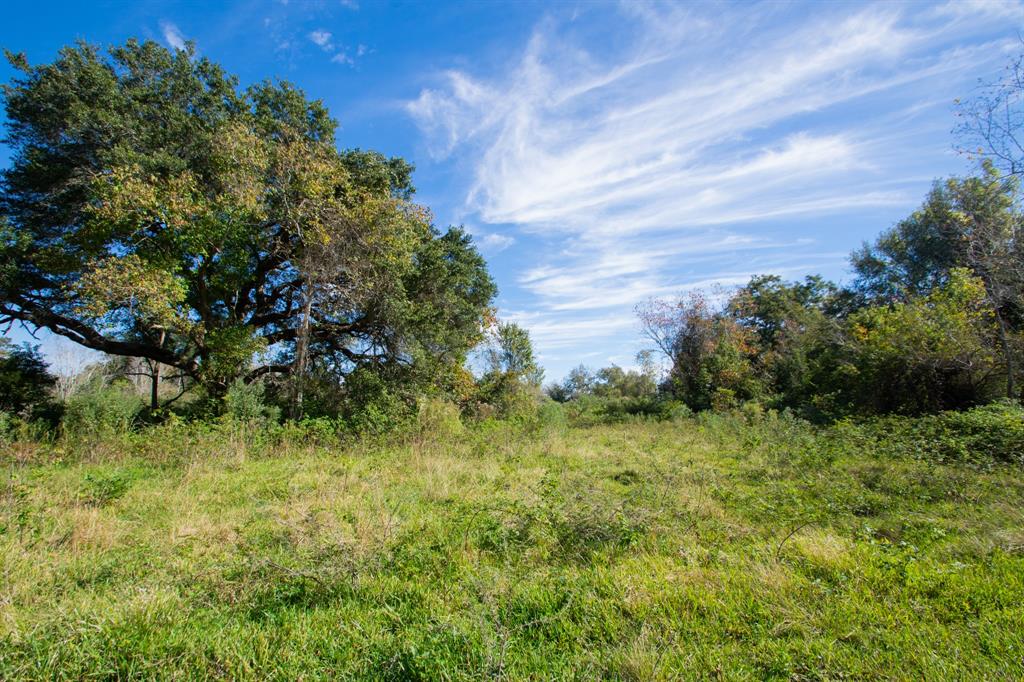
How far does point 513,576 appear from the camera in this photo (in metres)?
3.54

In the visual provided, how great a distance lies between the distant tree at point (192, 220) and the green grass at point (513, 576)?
20.8ft

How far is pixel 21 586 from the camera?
3230mm

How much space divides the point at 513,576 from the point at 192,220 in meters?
13.1

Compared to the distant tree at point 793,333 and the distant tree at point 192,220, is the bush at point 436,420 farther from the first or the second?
the distant tree at point 793,333

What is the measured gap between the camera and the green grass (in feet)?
8.06

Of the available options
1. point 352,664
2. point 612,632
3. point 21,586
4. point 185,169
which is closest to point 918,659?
point 612,632

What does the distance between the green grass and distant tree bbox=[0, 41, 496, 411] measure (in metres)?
6.34

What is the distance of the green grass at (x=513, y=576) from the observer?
8.06ft

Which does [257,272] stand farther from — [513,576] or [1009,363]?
[1009,363]

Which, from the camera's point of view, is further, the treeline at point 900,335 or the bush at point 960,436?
the treeline at point 900,335

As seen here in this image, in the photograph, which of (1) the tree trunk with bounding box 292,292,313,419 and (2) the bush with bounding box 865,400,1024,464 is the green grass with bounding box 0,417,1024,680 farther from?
(1) the tree trunk with bounding box 292,292,313,419

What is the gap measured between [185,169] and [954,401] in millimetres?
25215

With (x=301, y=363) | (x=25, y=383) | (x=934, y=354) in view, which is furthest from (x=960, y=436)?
(x=25, y=383)

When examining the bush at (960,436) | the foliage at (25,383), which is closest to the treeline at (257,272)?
the foliage at (25,383)
